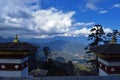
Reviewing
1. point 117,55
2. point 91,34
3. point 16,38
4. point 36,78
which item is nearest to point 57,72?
point 91,34

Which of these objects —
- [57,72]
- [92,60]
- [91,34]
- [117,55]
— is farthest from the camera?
[57,72]

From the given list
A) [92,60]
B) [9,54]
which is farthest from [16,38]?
[92,60]

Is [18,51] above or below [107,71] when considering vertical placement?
above

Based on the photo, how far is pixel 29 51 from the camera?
16234 mm

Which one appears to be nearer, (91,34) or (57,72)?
(91,34)

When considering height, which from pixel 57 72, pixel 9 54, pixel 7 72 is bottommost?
pixel 57 72

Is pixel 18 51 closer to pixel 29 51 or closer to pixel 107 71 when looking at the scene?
pixel 29 51

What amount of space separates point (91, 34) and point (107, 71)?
22.1 meters

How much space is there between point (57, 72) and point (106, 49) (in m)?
29.0

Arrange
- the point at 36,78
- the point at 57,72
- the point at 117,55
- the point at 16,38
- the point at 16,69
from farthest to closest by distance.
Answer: the point at 57,72 < the point at 16,38 < the point at 16,69 < the point at 117,55 < the point at 36,78

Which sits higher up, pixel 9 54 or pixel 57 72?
pixel 9 54

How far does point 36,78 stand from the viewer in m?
11.4

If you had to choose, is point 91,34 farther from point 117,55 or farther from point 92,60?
point 117,55

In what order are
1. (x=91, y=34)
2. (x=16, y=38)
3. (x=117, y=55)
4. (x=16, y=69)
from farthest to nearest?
(x=91, y=34), (x=16, y=38), (x=16, y=69), (x=117, y=55)
